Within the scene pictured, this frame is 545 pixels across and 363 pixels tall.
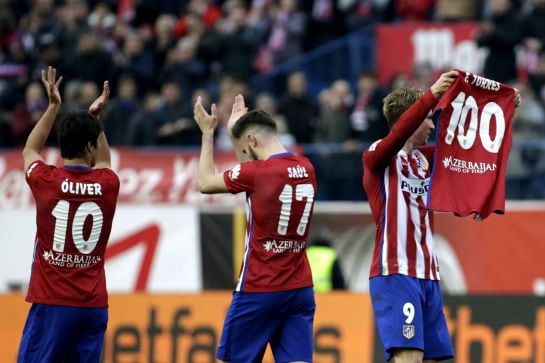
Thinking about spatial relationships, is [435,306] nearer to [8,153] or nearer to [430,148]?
[430,148]

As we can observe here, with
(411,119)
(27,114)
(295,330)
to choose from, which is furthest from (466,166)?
(27,114)

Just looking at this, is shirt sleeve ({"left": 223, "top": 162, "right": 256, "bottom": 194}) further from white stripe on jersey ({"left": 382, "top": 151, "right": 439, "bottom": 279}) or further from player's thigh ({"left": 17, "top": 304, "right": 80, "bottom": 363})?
player's thigh ({"left": 17, "top": 304, "right": 80, "bottom": 363})

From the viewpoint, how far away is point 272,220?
29.9ft

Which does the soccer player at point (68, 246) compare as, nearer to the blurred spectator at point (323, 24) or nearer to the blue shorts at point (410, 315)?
the blue shorts at point (410, 315)

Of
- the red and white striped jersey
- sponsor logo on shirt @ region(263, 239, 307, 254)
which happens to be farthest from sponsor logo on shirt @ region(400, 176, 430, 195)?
sponsor logo on shirt @ region(263, 239, 307, 254)

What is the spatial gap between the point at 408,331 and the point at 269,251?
44.2 inches

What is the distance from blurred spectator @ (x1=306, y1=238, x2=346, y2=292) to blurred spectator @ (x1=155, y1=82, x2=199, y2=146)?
4.89 meters

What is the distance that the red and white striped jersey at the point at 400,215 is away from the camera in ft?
29.3

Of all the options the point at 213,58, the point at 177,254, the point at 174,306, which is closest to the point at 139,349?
the point at 174,306

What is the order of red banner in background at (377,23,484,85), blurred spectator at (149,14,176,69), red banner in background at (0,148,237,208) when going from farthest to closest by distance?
1. blurred spectator at (149,14,176,69)
2. red banner in background at (377,23,484,85)
3. red banner in background at (0,148,237,208)

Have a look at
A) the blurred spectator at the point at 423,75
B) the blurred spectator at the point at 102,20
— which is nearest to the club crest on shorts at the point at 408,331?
the blurred spectator at the point at 423,75

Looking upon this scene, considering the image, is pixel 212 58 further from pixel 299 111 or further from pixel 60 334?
pixel 60 334

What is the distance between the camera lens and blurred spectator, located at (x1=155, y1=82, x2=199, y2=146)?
18203 mm

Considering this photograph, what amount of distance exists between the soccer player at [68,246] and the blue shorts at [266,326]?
92 cm
